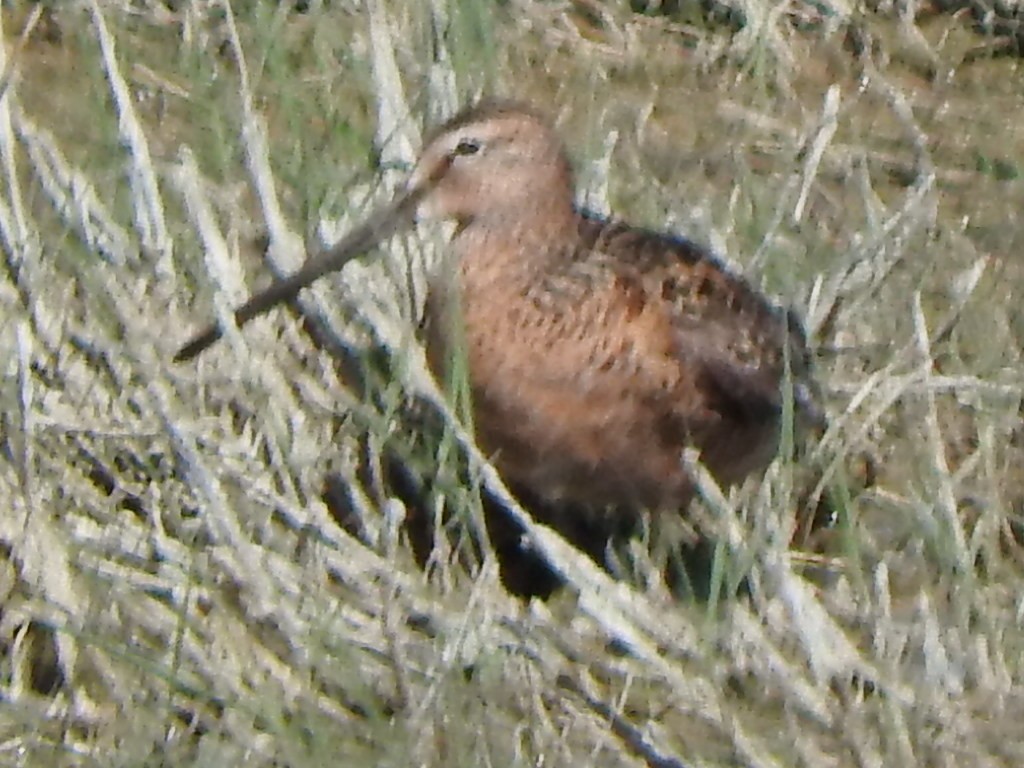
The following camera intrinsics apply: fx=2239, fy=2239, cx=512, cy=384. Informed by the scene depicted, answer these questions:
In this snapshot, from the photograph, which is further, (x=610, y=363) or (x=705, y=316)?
(x=705, y=316)

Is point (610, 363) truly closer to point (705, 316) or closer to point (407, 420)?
point (705, 316)

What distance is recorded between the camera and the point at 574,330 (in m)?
2.90

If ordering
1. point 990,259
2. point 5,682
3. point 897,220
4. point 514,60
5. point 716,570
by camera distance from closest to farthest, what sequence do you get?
1. point 716,570
2. point 5,682
3. point 897,220
4. point 990,259
5. point 514,60

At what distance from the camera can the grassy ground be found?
2.51m

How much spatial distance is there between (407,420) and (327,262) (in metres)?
0.24

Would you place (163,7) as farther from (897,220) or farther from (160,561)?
(160,561)

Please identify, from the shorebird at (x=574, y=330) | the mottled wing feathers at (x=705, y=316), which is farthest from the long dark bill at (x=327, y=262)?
the mottled wing feathers at (x=705, y=316)

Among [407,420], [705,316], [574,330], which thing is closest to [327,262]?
[407,420]

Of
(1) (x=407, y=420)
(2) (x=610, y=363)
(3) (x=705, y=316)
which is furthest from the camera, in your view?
(1) (x=407, y=420)

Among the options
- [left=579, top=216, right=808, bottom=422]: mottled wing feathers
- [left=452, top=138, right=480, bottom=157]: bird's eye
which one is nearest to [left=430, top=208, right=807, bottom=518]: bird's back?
[left=579, top=216, right=808, bottom=422]: mottled wing feathers

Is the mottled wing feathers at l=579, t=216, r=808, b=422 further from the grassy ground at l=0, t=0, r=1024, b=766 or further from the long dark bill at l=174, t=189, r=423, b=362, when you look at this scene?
the long dark bill at l=174, t=189, r=423, b=362

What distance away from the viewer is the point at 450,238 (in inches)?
126

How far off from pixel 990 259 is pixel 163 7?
1.67 m

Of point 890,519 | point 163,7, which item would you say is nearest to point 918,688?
point 890,519
